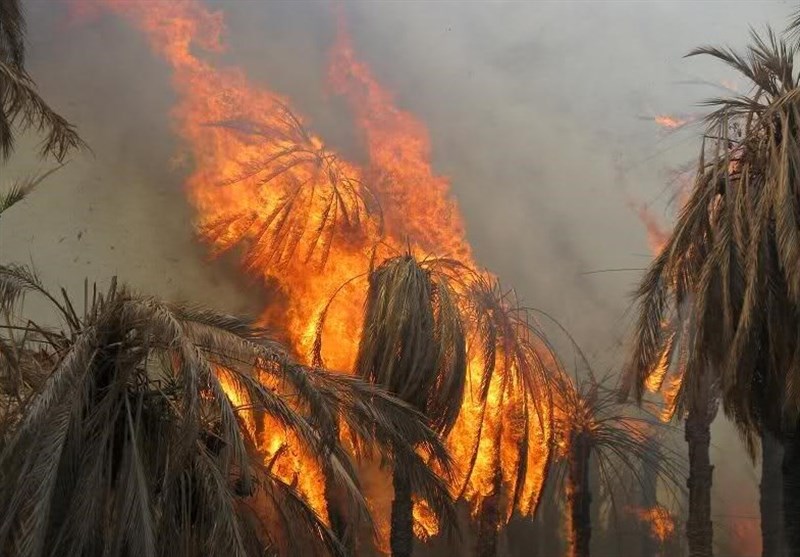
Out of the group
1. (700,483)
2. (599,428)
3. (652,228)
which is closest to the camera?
(700,483)

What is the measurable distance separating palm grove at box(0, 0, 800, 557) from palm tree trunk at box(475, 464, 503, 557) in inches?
98.2

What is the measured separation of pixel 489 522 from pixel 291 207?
749cm

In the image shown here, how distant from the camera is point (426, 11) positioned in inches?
965

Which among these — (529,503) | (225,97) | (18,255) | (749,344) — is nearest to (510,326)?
(529,503)

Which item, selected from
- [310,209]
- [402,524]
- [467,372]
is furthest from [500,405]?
[310,209]

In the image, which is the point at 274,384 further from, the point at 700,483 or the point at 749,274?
the point at 700,483

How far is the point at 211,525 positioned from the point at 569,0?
65.5 feet

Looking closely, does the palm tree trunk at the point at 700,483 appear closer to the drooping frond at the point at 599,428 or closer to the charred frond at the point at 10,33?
the drooping frond at the point at 599,428

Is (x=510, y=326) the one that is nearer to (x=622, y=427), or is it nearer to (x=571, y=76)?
(x=622, y=427)

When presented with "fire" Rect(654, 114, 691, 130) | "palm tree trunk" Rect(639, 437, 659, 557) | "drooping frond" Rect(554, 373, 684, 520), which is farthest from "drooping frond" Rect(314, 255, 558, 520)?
"fire" Rect(654, 114, 691, 130)

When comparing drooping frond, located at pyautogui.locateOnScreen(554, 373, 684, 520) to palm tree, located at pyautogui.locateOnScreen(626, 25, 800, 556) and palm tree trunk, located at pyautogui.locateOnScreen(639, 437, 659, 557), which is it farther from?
palm tree, located at pyautogui.locateOnScreen(626, 25, 800, 556)

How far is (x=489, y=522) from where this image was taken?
1767 cm

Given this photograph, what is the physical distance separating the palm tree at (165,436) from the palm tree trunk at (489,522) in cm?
684

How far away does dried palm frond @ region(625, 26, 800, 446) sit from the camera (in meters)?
11.1
